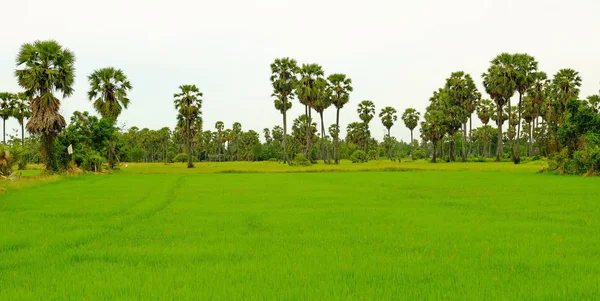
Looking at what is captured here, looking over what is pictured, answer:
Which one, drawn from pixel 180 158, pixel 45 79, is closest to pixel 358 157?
pixel 180 158

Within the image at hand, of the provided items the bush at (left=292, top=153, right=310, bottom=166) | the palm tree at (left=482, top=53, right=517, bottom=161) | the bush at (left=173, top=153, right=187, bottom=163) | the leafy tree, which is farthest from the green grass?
the bush at (left=173, top=153, right=187, bottom=163)

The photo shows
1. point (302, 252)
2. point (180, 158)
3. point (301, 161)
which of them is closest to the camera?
point (302, 252)

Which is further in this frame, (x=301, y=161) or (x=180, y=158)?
(x=180, y=158)

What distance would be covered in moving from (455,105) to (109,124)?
228 feet

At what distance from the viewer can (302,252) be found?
10414 mm

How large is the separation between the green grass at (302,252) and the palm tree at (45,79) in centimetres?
2484

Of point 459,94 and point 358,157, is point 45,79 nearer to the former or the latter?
point 358,157

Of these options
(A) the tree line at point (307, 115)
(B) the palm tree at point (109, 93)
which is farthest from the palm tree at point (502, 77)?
(B) the palm tree at point (109, 93)

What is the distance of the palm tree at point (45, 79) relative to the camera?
40469mm

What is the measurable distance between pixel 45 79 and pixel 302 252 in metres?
40.1

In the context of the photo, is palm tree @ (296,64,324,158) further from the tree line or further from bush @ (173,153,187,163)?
bush @ (173,153,187,163)

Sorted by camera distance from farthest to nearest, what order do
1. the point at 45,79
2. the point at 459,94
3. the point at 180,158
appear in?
the point at 180,158
the point at 459,94
the point at 45,79

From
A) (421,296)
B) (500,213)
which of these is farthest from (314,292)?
(500,213)

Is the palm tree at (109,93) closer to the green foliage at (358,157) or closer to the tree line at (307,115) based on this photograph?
the tree line at (307,115)
